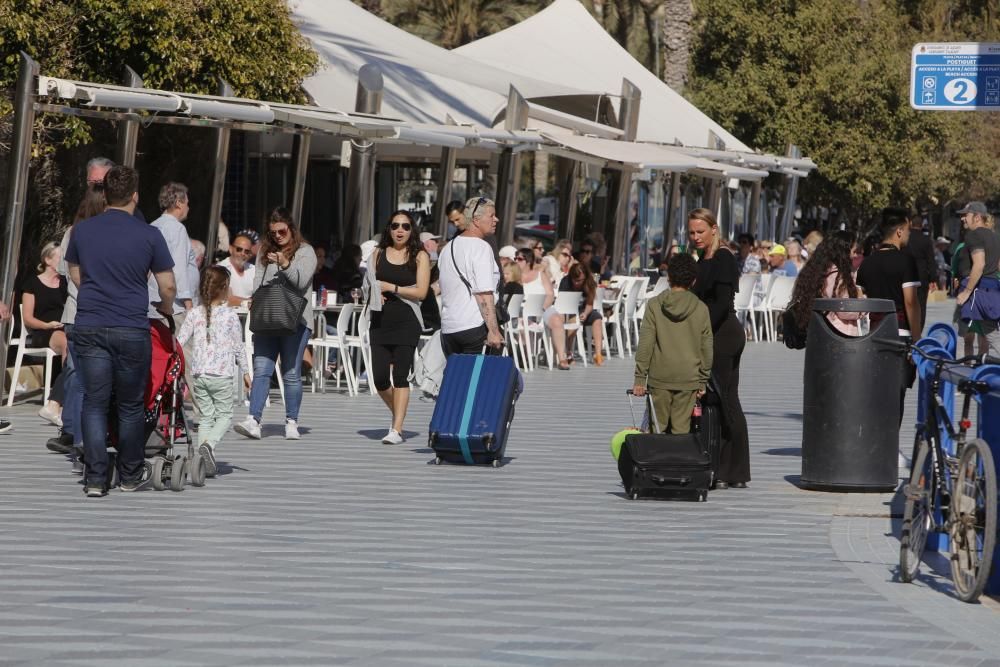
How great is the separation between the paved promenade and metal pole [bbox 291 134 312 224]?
6.16 meters

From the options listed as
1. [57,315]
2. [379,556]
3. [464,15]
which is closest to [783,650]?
[379,556]

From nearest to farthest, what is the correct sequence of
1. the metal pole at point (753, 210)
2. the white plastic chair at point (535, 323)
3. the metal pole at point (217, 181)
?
the metal pole at point (217, 181) → the white plastic chair at point (535, 323) → the metal pole at point (753, 210)

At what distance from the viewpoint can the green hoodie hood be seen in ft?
31.5

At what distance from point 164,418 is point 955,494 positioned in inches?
184

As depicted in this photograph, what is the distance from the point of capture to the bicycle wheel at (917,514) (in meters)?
7.01

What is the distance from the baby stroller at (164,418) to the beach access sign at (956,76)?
4497 mm

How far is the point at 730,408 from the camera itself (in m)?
9.84

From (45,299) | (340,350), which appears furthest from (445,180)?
(45,299)

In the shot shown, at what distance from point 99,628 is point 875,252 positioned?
22.3 feet

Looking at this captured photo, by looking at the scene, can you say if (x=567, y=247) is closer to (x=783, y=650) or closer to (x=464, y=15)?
(x=783, y=650)

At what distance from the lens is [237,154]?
2316 centimetres

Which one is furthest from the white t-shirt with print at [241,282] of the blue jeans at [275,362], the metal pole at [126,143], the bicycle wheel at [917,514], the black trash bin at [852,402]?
the bicycle wheel at [917,514]

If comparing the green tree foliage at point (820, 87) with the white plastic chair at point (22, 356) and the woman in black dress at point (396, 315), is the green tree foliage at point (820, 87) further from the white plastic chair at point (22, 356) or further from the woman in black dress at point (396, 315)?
the woman in black dress at point (396, 315)

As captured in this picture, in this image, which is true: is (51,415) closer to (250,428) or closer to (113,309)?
(250,428)
